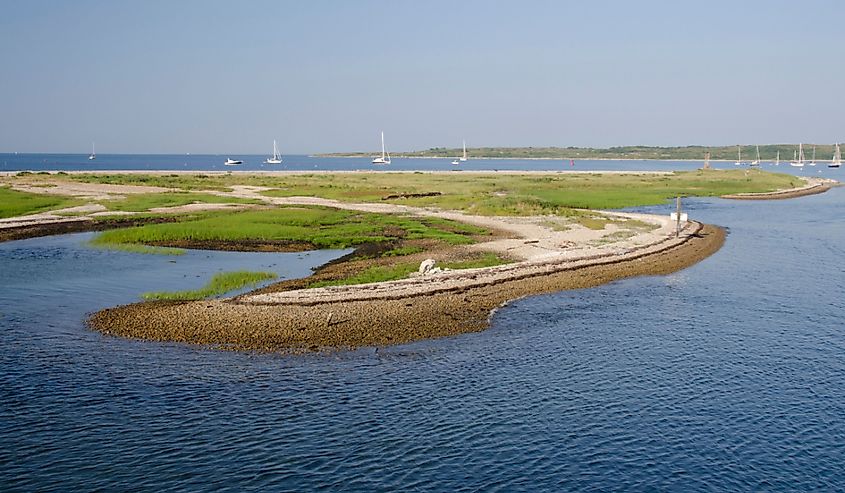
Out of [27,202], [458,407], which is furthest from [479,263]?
[27,202]

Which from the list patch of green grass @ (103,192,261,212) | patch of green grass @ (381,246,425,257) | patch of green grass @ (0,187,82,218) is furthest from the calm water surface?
patch of green grass @ (103,192,261,212)

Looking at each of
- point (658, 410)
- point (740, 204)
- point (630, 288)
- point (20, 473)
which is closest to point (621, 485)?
point (658, 410)

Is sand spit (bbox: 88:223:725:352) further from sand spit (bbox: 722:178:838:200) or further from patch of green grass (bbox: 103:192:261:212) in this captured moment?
sand spit (bbox: 722:178:838:200)

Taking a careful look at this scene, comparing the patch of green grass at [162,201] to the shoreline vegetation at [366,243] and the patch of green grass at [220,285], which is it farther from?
the patch of green grass at [220,285]

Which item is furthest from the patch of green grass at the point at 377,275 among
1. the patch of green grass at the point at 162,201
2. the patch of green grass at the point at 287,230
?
the patch of green grass at the point at 162,201

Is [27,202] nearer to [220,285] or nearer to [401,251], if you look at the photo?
[401,251]

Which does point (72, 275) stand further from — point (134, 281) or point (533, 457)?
point (533, 457)
